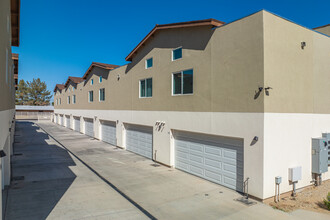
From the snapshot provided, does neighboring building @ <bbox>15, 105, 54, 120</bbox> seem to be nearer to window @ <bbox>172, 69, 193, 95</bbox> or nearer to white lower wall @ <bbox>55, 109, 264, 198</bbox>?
white lower wall @ <bbox>55, 109, 264, 198</bbox>

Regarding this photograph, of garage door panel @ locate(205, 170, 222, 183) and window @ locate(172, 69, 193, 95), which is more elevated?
window @ locate(172, 69, 193, 95)

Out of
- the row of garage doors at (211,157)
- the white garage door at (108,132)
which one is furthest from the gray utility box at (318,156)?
the white garage door at (108,132)

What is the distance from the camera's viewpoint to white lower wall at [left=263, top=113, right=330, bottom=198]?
8.48m

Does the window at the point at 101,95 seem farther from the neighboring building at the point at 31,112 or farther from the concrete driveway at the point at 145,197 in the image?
the neighboring building at the point at 31,112

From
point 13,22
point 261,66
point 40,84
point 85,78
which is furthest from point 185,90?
point 40,84

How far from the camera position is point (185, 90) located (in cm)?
1230

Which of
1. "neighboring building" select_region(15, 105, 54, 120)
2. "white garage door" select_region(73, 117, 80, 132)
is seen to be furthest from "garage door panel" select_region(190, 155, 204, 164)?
"neighboring building" select_region(15, 105, 54, 120)

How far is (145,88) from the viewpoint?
16.3m

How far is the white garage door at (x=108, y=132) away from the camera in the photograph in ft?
70.9

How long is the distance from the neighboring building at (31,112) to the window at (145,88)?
5947 cm

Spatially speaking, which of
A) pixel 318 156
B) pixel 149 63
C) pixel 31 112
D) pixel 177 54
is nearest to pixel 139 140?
pixel 149 63

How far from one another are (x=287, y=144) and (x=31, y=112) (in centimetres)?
7801

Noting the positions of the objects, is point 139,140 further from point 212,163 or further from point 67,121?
point 67,121

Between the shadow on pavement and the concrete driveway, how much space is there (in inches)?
6.3
